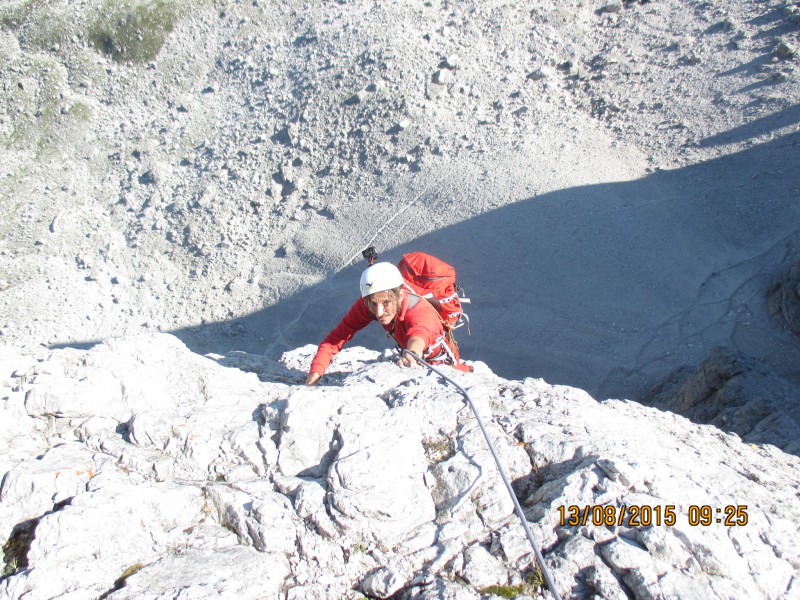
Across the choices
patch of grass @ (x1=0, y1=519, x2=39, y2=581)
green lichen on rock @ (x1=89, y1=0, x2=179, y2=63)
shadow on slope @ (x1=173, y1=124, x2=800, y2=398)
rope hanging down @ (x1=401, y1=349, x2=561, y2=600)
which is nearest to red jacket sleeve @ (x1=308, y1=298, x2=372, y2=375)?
rope hanging down @ (x1=401, y1=349, x2=561, y2=600)

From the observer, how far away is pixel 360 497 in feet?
12.3

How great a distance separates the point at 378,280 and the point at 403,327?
573mm

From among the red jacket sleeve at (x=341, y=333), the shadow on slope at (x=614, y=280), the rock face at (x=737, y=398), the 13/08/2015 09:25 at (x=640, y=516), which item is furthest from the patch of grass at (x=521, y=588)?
the shadow on slope at (x=614, y=280)

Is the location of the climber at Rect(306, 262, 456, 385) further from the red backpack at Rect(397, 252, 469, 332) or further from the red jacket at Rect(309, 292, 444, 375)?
the red backpack at Rect(397, 252, 469, 332)

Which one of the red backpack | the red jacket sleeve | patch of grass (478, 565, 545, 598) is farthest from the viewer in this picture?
the red backpack

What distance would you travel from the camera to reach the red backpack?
6.21 metres

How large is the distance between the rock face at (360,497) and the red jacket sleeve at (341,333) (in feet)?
2.07

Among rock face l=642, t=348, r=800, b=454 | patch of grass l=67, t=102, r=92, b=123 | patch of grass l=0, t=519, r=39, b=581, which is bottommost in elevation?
rock face l=642, t=348, r=800, b=454

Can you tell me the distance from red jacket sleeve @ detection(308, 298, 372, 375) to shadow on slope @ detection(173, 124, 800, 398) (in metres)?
5.64

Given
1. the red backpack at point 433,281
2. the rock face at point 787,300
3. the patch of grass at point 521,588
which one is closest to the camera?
the patch of grass at point 521,588

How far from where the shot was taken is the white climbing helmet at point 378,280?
5188 mm

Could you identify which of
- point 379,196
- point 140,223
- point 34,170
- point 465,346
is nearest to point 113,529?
point 465,346

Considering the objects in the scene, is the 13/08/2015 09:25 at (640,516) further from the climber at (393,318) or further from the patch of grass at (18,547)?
the patch of grass at (18,547)

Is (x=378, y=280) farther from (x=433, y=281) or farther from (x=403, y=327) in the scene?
(x=433, y=281)
